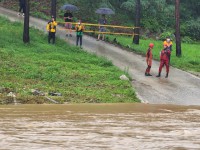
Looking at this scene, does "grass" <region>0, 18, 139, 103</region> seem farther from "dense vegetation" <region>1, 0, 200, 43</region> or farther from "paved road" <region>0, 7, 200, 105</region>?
"dense vegetation" <region>1, 0, 200, 43</region>

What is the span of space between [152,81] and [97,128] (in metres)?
10.7

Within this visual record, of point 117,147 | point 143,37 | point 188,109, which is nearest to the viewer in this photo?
point 117,147

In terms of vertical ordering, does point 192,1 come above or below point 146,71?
above

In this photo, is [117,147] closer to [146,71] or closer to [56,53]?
[146,71]

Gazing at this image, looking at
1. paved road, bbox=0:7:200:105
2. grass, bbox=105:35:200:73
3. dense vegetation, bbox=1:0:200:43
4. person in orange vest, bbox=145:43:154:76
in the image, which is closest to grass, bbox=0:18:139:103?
paved road, bbox=0:7:200:105

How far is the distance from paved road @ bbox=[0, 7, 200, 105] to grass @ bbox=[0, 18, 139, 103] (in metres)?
0.72

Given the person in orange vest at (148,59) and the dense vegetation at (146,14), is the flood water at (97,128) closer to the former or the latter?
the person in orange vest at (148,59)

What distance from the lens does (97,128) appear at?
12.0m

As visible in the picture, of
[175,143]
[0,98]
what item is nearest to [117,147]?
[175,143]

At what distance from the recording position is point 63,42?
2983 centimetres

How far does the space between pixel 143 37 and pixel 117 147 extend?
30.0 meters

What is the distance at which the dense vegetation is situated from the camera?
40.2 meters

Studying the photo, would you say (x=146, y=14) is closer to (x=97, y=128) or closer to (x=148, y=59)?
(x=148, y=59)

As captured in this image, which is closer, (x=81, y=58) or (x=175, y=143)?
(x=175, y=143)
